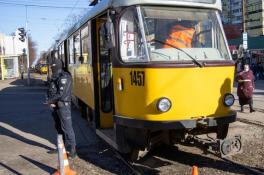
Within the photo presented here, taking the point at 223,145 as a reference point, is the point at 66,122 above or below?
above

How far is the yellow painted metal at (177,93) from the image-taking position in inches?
276

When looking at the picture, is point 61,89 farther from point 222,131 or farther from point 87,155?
point 222,131

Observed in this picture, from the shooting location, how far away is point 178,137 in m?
7.61

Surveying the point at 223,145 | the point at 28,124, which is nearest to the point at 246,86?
the point at 28,124

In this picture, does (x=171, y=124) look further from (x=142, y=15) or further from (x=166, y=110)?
(x=142, y=15)

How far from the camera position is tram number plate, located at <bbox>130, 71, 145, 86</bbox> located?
7.03m

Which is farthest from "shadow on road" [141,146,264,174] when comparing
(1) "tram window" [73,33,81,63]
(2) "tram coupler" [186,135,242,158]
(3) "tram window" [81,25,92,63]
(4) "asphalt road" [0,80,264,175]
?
(1) "tram window" [73,33,81,63]

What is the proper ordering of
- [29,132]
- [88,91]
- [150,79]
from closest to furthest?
[150,79]
[88,91]
[29,132]

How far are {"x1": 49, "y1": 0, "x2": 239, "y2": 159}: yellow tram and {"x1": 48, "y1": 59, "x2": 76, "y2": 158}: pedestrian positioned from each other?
0.88 metres

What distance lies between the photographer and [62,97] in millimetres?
8359

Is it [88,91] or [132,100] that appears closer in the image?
[132,100]

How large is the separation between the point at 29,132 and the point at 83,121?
2054mm

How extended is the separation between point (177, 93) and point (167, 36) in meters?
1.03

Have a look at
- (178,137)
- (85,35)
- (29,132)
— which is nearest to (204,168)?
(178,137)
